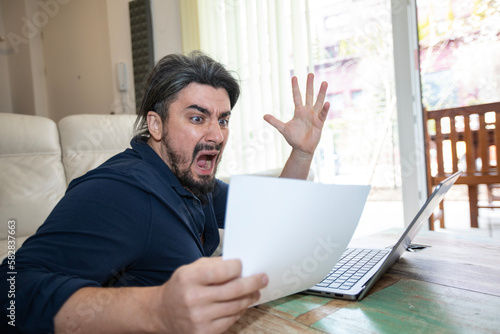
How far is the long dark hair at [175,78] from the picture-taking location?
0.98 meters

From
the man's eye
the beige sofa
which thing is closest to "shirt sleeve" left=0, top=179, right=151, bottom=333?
the man's eye

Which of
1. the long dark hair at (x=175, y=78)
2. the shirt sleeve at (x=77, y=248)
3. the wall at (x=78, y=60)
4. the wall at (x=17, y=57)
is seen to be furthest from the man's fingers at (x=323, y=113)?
the wall at (x=17, y=57)

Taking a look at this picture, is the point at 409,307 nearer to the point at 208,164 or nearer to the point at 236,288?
the point at 236,288

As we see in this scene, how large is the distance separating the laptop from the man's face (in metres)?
0.42

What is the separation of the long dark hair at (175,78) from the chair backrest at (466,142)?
1.57 m

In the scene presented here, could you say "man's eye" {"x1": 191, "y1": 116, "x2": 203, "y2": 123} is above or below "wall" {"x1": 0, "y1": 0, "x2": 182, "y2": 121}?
below

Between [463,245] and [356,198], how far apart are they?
555mm

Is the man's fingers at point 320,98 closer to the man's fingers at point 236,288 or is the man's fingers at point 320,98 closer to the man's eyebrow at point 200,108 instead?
the man's eyebrow at point 200,108

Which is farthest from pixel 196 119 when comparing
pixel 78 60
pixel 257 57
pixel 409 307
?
pixel 78 60

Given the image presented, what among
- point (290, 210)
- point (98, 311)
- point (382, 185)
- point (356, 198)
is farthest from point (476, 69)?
point (98, 311)

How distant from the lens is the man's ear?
103 centimetres

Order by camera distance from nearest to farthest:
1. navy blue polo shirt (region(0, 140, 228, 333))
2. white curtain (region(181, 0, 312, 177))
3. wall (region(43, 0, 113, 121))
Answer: navy blue polo shirt (region(0, 140, 228, 333)) < white curtain (region(181, 0, 312, 177)) < wall (region(43, 0, 113, 121))

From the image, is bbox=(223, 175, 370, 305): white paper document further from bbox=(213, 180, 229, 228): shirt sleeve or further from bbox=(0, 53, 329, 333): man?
bbox=(213, 180, 229, 228): shirt sleeve

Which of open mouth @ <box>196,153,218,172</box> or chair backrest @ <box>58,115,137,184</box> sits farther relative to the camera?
chair backrest @ <box>58,115,137,184</box>
